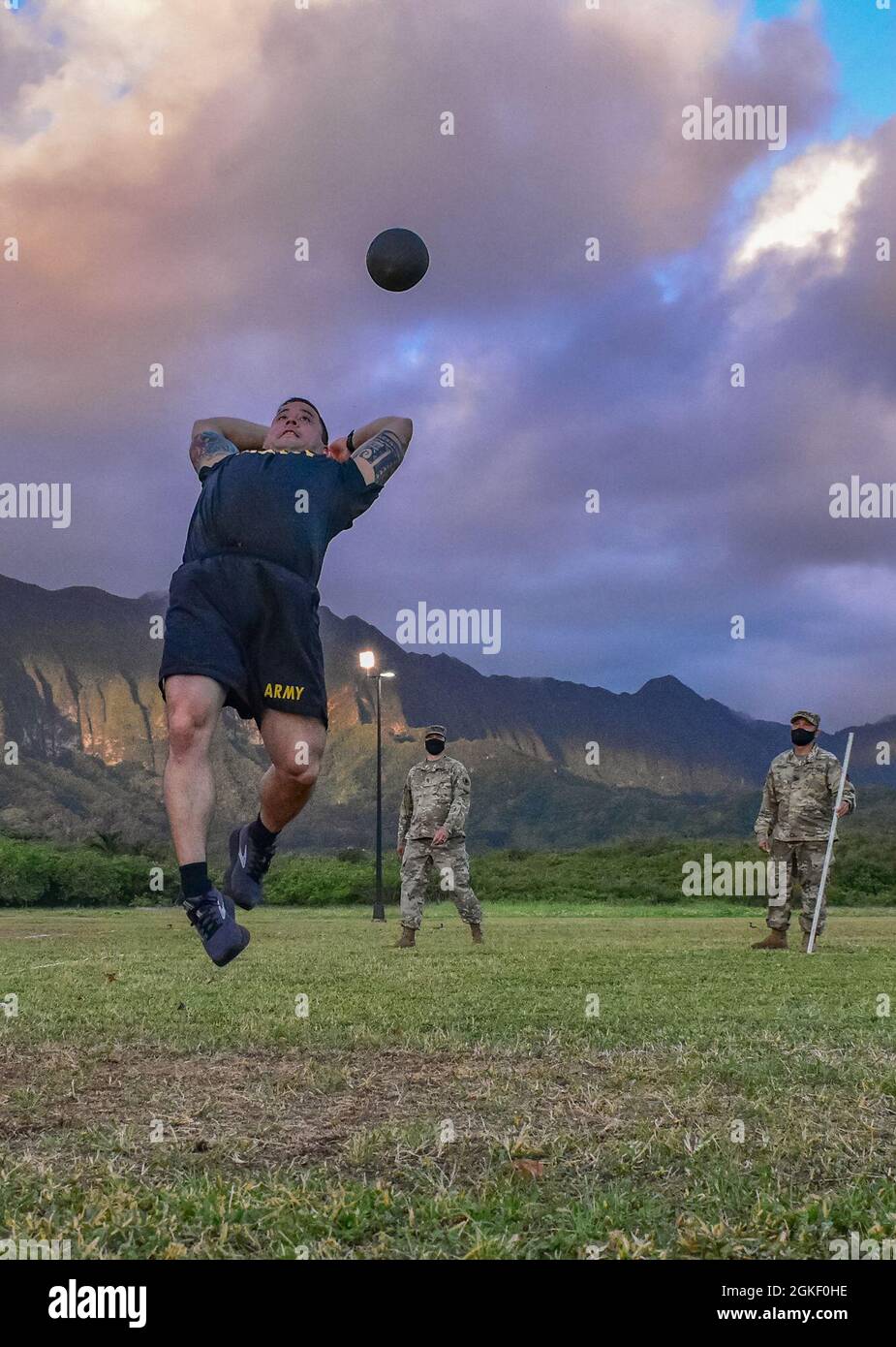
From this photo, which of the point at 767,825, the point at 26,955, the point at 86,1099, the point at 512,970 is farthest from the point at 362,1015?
the point at 767,825

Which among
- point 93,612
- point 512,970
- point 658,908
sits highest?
point 93,612

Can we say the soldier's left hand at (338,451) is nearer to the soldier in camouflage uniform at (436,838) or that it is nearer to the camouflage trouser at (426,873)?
the soldier in camouflage uniform at (436,838)

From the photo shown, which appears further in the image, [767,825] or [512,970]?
[767,825]

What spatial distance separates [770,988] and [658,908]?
2333 centimetres

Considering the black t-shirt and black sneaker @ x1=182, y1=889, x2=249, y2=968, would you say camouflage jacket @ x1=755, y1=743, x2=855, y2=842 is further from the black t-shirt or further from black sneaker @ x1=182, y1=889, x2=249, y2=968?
black sneaker @ x1=182, y1=889, x2=249, y2=968

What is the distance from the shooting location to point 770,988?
8.60 metres

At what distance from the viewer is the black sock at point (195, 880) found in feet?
12.2

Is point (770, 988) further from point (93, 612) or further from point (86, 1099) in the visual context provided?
point (93, 612)

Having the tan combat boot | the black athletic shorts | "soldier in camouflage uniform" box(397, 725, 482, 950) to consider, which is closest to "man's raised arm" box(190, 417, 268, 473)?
the black athletic shorts

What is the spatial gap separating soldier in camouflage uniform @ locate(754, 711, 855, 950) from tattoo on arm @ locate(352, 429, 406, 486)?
1040 cm

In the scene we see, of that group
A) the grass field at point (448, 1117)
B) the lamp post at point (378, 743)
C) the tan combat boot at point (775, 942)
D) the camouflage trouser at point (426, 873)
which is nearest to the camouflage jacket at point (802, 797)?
the tan combat boot at point (775, 942)

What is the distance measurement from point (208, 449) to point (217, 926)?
1.68 m

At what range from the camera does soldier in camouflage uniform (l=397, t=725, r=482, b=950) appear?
13.6 m

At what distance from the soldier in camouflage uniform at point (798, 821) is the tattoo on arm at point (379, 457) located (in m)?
10.4
